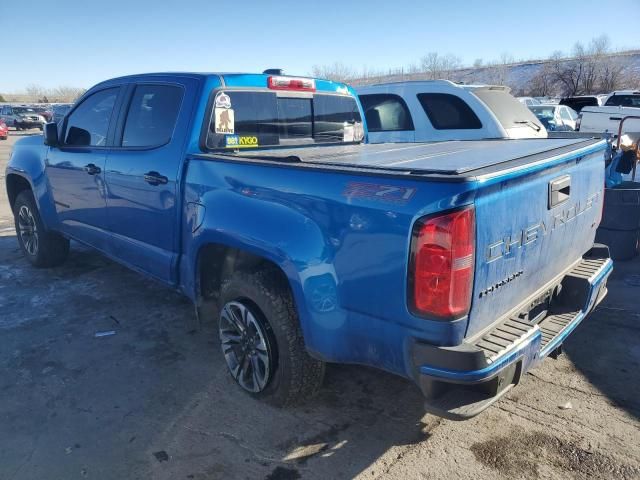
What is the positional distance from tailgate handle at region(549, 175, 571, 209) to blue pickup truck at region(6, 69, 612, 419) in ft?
0.04

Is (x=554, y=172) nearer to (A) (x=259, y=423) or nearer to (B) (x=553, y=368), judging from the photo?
(B) (x=553, y=368)

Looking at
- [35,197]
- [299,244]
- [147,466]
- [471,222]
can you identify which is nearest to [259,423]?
[147,466]

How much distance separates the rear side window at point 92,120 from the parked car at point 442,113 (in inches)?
137

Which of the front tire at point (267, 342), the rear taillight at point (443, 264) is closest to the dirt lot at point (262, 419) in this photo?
the front tire at point (267, 342)

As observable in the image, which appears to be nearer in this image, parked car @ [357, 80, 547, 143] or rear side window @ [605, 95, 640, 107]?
parked car @ [357, 80, 547, 143]

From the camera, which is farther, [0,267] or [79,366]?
[0,267]

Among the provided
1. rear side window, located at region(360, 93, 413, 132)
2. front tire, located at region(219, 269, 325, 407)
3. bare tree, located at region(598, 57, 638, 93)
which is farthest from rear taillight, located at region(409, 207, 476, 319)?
bare tree, located at region(598, 57, 638, 93)

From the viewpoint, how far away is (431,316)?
2.14 m

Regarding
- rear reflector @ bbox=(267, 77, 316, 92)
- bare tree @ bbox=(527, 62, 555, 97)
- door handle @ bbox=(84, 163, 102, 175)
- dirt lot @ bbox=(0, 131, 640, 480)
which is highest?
bare tree @ bbox=(527, 62, 555, 97)

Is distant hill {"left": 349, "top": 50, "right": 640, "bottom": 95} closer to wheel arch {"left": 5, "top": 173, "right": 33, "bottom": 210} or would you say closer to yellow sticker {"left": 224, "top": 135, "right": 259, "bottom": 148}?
wheel arch {"left": 5, "top": 173, "right": 33, "bottom": 210}

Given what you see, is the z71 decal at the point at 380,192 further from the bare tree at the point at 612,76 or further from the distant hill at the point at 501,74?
the distant hill at the point at 501,74

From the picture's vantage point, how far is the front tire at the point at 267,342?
2848mm

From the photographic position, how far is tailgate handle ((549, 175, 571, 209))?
2.59 metres

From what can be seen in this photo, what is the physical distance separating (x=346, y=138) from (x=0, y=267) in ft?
14.0
